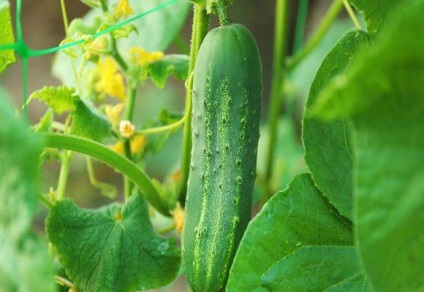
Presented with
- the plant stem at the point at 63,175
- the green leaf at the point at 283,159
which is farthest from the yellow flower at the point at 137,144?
the green leaf at the point at 283,159

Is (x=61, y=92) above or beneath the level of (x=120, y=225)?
above

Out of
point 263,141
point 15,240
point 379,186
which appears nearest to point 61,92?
point 15,240

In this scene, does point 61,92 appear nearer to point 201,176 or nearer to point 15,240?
point 201,176

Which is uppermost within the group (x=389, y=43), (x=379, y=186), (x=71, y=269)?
(x=389, y=43)

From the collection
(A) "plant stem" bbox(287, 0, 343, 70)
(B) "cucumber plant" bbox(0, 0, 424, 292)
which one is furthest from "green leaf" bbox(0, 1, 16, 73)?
(A) "plant stem" bbox(287, 0, 343, 70)

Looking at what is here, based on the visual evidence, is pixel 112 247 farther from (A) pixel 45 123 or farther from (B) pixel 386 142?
(B) pixel 386 142

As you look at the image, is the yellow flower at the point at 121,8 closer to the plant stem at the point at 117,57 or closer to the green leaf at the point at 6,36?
the plant stem at the point at 117,57

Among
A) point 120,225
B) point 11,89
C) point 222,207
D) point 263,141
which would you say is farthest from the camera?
point 11,89
